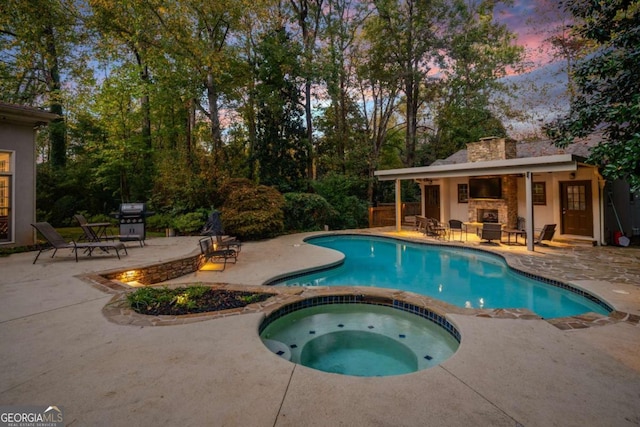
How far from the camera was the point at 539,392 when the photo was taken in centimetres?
250

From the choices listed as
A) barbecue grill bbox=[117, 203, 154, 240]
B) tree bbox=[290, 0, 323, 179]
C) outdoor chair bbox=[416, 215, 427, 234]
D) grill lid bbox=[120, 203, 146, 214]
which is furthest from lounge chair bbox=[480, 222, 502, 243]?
grill lid bbox=[120, 203, 146, 214]

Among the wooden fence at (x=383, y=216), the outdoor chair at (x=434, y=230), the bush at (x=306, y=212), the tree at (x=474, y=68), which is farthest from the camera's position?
the tree at (x=474, y=68)

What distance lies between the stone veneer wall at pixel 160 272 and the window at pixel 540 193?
1273cm

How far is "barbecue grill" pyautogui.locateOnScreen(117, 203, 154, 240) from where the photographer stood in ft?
31.9

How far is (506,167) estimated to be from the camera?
1011cm

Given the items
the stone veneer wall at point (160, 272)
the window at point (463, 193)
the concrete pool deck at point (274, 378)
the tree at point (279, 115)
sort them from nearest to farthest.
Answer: the concrete pool deck at point (274, 378) → the stone veneer wall at point (160, 272) → the window at point (463, 193) → the tree at point (279, 115)

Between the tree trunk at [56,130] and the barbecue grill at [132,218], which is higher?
the tree trunk at [56,130]

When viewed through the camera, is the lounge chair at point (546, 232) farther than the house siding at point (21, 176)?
Yes

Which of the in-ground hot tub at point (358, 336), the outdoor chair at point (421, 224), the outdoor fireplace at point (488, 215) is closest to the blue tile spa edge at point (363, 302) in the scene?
the in-ground hot tub at point (358, 336)

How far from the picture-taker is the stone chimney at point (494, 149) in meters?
12.9

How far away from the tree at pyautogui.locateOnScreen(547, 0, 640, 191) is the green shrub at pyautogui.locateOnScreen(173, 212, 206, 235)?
1105 cm

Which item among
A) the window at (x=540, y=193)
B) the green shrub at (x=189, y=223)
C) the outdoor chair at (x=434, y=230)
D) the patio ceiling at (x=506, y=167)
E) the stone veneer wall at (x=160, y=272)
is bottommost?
the stone veneer wall at (x=160, y=272)

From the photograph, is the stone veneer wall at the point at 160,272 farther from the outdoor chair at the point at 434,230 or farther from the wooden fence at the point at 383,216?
the wooden fence at the point at 383,216

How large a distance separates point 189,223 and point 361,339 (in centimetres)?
936
